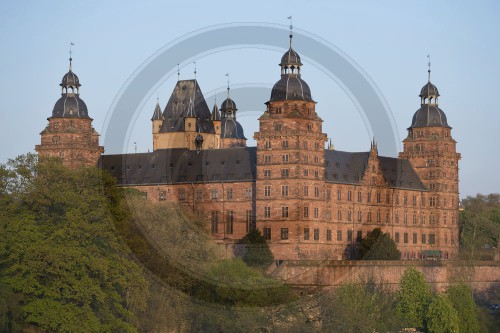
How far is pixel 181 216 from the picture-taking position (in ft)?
410

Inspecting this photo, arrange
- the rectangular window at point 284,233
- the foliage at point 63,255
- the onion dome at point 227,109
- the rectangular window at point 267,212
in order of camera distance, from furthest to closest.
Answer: the onion dome at point 227,109
the rectangular window at point 267,212
the rectangular window at point 284,233
the foliage at point 63,255

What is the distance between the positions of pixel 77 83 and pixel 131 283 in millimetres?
55535

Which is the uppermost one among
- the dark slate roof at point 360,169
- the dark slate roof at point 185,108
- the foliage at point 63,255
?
the dark slate roof at point 185,108

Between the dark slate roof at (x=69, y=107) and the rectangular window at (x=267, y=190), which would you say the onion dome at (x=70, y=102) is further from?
the rectangular window at (x=267, y=190)

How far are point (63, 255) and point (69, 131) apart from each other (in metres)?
57.1

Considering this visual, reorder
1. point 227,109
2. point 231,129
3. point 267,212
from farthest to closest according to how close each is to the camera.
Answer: point 227,109, point 231,129, point 267,212

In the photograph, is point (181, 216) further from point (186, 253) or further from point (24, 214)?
point (24, 214)

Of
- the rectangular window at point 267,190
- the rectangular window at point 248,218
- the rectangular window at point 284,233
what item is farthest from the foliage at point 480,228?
the rectangular window at point 284,233

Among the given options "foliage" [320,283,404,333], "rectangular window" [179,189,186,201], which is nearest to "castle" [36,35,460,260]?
"rectangular window" [179,189,186,201]

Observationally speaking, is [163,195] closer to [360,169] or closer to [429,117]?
[360,169]

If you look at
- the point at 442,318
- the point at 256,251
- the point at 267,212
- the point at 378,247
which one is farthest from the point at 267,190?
the point at 442,318

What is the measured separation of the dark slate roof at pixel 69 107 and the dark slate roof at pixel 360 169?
26048 millimetres

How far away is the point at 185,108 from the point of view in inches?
6540

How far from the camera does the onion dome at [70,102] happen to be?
505ft
